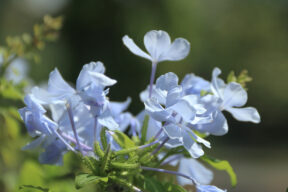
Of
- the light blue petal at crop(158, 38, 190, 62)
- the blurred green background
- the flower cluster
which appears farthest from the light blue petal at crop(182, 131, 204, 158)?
the blurred green background

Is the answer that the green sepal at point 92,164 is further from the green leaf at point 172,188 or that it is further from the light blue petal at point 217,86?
the light blue petal at point 217,86

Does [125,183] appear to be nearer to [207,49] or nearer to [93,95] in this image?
[93,95]

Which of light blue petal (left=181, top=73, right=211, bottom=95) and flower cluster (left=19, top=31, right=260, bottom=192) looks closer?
flower cluster (left=19, top=31, right=260, bottom=192)

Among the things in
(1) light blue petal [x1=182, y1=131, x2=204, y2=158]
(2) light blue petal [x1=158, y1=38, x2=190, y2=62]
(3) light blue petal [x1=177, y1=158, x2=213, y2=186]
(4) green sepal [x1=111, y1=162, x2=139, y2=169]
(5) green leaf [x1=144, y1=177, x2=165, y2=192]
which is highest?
(2) light blue petal [x1=158, y1=38, x2=190, y2=62]

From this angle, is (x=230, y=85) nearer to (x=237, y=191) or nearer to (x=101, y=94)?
(x=101, y=94)

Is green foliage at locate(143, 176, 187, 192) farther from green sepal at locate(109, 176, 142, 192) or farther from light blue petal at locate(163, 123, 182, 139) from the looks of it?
light blue petal at locate(163, 123, 182, 139)

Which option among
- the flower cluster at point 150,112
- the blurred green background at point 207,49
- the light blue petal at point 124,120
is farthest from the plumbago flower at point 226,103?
the blurred green background at point 207,49

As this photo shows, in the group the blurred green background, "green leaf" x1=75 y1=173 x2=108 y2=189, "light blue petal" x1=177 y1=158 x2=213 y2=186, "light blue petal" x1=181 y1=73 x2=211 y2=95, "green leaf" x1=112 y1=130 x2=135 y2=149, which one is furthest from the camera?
the blurred green background

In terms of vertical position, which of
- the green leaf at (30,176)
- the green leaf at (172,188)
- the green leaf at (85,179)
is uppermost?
the green leaf at (85,179)
